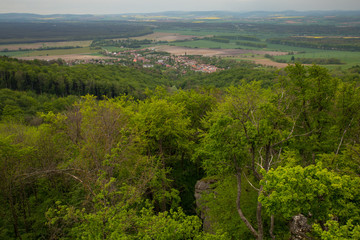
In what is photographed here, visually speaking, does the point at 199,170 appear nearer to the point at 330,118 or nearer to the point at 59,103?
the point at 330,118

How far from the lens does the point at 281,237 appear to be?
15.0 m

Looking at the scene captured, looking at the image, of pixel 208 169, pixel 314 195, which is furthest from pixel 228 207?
pixel 314 195

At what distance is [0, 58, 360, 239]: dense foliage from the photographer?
10914 mm

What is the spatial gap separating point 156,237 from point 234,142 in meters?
7.34

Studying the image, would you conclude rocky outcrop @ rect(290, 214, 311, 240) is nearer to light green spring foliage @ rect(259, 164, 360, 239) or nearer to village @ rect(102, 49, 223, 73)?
light green spring foliage @ rect(259, 164, 360, 239)

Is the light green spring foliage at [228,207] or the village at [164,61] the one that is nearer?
the light green spring foliage at [228,207]

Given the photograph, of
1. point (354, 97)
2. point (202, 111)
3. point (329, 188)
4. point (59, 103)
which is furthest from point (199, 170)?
point (59, 103)

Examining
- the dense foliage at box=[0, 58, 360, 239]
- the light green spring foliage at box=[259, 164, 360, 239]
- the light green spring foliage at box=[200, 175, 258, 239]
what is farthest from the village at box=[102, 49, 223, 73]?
the light green spring foliage at box=[259, 164, 360, 239]

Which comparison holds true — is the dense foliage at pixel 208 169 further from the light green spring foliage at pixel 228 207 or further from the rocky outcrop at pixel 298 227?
the rocky outcrop at pixel 298 227

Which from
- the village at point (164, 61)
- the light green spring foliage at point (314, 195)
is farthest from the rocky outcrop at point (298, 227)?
the village at point (164, 61)

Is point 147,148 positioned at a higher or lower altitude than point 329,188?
lower

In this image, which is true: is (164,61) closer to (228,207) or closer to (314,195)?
(228,207)

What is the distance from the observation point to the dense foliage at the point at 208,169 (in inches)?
430

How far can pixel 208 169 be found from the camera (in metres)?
19.0
